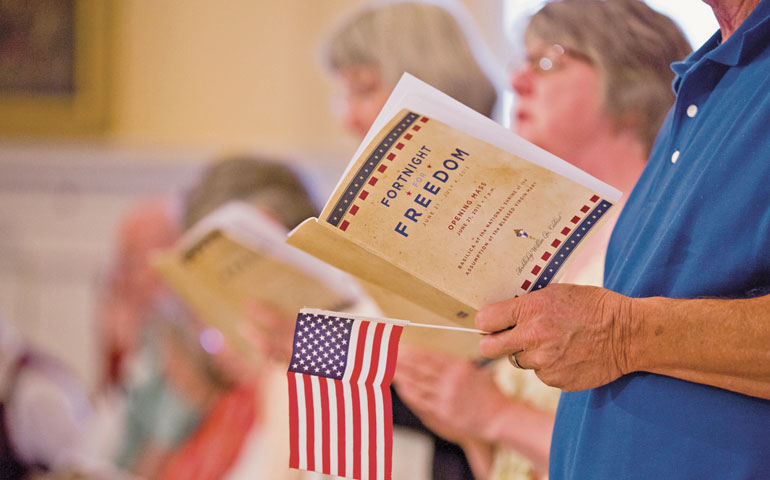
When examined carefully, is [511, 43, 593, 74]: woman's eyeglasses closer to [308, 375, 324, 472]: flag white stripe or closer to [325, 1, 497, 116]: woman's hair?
[325, 1, 497, 116]: woman's hair

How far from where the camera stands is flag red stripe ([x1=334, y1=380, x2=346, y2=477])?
100 centimetres

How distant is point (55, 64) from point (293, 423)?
3438mm

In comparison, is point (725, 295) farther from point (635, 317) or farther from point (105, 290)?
point (105, 290)

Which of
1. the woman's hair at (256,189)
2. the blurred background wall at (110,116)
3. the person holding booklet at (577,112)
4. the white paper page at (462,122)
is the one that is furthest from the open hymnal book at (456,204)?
the blurred background wall at (110,116)

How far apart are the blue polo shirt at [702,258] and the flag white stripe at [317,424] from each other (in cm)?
31

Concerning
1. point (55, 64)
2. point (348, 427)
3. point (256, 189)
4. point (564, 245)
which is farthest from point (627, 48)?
point (55, 64)

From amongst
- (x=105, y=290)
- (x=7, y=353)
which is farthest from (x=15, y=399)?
(x=105, y=290)

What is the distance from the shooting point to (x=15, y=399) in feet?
8.77

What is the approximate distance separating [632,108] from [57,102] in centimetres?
330

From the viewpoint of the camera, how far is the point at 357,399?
3.35 feet

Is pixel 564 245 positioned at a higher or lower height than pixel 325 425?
higher

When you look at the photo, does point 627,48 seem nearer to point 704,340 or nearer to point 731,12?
point 731,12

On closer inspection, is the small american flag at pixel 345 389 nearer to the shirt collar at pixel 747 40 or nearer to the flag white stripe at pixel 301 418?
the flag white stripe at pixel 301 418

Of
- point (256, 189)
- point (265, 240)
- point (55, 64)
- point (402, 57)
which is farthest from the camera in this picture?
point (55, 64)
